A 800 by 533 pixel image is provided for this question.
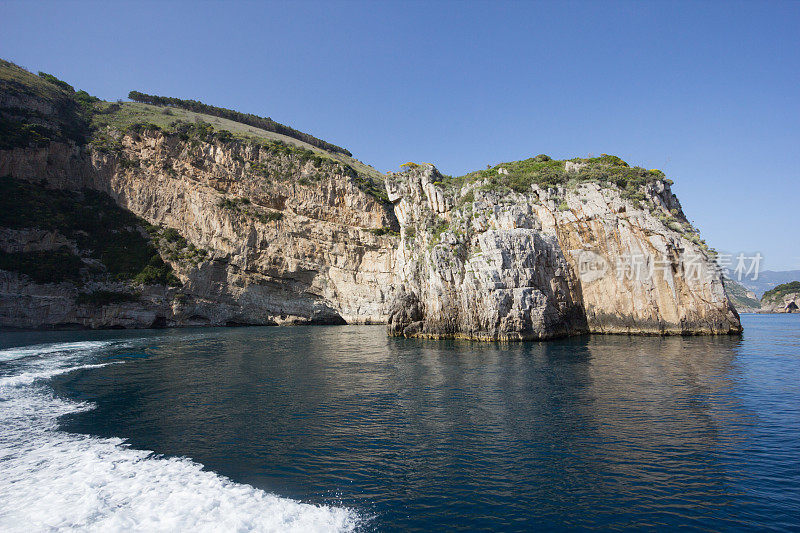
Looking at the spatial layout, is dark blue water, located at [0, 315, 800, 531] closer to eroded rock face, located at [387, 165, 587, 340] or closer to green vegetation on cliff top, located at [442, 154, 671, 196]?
eroded rock face, located at [387, 165, 587, 340]

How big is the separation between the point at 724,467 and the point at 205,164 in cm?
8308

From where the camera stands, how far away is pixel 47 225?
56969mm

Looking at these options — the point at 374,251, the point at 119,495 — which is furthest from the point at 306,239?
the point at 119,495

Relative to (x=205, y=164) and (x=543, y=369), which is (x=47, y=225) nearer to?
(x=205, y=164)

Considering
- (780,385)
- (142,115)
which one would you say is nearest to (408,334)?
(780,385)

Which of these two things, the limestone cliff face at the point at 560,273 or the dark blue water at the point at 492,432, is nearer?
the dark blue water at the point at 492,432

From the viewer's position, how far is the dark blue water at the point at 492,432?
30.3 ft

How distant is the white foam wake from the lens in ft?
28.5

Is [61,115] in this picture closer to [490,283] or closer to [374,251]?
[374,251]

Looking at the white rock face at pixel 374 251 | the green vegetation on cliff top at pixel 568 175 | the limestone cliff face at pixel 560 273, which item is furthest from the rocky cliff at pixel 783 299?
the green vegetation on cliff top at pixel 568 175

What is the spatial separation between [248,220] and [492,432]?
6758 centimetres

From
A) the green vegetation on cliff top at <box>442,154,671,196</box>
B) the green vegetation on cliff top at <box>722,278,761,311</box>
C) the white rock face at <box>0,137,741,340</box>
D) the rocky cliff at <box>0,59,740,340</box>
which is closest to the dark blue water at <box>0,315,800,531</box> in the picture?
the white rock face at <box>0,137,741,340</box>

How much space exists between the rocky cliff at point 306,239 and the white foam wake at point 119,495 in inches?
1256

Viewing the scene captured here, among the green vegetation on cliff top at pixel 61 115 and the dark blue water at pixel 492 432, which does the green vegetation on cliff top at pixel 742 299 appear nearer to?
the dark blue water at pixel 492 432
